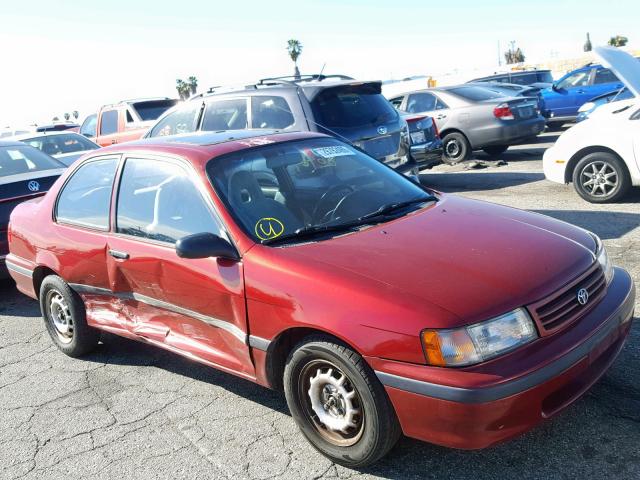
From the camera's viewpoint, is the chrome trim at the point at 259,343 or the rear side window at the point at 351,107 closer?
the chrome trim at the point at 259,343

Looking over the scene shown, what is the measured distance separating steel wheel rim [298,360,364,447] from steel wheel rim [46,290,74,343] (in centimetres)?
247

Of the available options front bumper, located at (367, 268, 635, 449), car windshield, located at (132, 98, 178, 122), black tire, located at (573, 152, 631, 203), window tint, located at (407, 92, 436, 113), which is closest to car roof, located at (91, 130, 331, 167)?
front bumper, located at (367, 268, 635, 449)

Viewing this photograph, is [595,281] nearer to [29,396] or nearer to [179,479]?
[179,479]

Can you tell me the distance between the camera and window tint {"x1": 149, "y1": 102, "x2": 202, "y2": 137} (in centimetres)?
812

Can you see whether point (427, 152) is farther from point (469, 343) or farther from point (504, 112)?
point (469, 343)

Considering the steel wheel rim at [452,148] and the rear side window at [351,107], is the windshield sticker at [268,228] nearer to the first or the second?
the rear side window at [351,107]

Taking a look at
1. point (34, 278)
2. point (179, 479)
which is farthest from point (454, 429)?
point (34, 278)

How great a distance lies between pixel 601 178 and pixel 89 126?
12.4 metres

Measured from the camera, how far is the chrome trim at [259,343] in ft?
10.9

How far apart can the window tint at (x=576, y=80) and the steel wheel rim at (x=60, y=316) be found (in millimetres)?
14428

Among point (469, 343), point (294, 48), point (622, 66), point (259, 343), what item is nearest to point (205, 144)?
point (259, 343)

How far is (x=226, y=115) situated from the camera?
785cm

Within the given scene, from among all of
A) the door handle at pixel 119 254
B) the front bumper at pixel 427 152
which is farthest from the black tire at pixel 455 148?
the door handle at pixel 119 254

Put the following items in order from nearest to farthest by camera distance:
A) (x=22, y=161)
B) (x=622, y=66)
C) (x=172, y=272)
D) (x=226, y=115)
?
(x=172, y=272)
(x=622, y=66)
(x=22, y=161)
(x=226, y=115)
